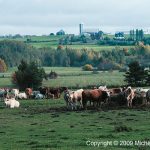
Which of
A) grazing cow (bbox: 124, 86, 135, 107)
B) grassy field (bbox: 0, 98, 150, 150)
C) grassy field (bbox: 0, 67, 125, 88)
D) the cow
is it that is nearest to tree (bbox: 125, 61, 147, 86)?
grassy field (bbox: 0, 67, 125, 88)

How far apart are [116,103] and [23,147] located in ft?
66.6

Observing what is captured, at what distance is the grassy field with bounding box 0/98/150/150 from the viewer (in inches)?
778

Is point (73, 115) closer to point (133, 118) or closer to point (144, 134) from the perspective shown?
point (133, 118)

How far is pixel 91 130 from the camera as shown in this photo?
78.9ft

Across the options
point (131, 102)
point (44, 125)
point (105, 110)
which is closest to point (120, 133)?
point (44, 125)

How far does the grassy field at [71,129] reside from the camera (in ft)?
64.9

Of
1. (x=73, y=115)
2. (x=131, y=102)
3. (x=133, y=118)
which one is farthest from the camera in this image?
(x=131, y=102)

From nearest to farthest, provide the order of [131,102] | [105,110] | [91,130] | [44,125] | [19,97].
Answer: [91,130] < [44,125] < [105,110] < [131,102] < [19,97]

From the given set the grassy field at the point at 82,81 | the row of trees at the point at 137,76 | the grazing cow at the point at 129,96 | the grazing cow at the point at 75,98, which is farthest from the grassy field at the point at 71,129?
the grassy field at the point at 82,81

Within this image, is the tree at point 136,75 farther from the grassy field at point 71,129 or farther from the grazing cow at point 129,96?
the grassy field at point 71,129

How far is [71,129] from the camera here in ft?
81.3

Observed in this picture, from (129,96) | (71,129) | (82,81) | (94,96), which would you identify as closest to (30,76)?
(82,81)

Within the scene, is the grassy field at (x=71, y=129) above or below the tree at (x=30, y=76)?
above

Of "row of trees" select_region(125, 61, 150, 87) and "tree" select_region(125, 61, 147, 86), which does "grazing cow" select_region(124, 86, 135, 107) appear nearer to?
"row of trees" select_region(125, 61, 150, 87)
